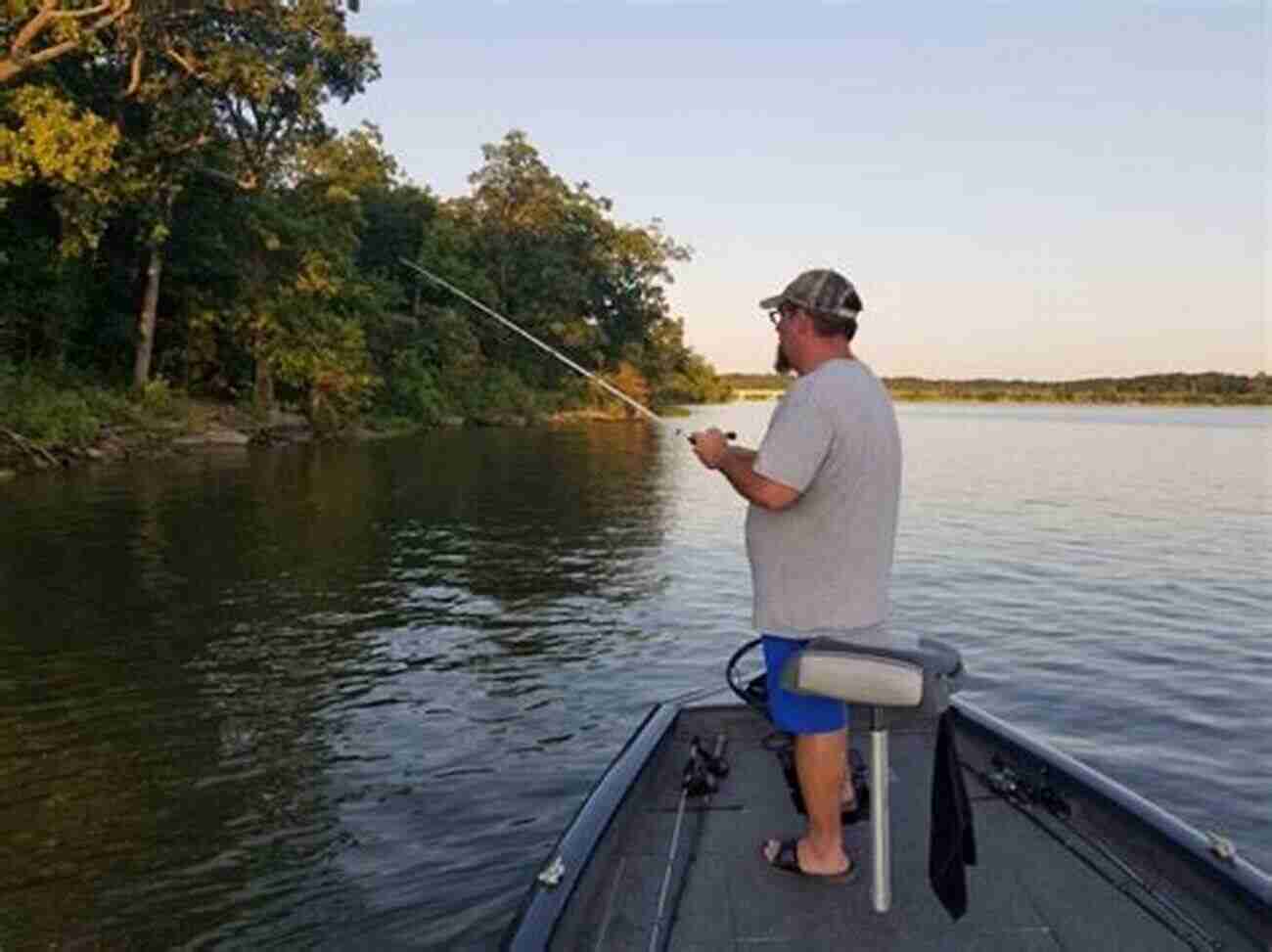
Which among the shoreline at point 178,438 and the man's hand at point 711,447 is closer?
the man's hand at point 711,447

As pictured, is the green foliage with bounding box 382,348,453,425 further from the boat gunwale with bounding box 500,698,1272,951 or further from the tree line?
the boat gunwale with bounding box 500,698,1272,951

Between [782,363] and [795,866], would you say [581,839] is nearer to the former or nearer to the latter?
[795,866]

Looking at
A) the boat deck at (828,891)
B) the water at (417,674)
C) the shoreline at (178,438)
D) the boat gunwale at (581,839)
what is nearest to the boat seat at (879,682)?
the boat deck at (828,891)

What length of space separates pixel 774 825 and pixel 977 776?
111 centimetres

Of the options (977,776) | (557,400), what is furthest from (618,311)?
(977,776)

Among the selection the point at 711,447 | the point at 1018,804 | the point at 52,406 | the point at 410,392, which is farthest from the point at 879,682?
the point at 410,392

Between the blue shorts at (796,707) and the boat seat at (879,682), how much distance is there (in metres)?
0.44

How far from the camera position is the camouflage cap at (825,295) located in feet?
14.0

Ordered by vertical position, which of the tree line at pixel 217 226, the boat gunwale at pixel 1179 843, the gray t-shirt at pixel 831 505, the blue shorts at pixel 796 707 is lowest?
the boat gunwale at pixel 1179 843

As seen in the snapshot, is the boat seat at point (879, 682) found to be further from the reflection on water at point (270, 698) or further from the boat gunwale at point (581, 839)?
the reflection on water at point (270, 698)

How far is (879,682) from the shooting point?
355 cm

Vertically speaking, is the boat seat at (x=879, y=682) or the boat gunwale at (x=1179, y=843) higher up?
the boat seat at (x=879, y=682)

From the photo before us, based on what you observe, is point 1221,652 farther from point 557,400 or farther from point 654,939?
point 557,400

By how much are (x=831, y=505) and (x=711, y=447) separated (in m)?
0.51
